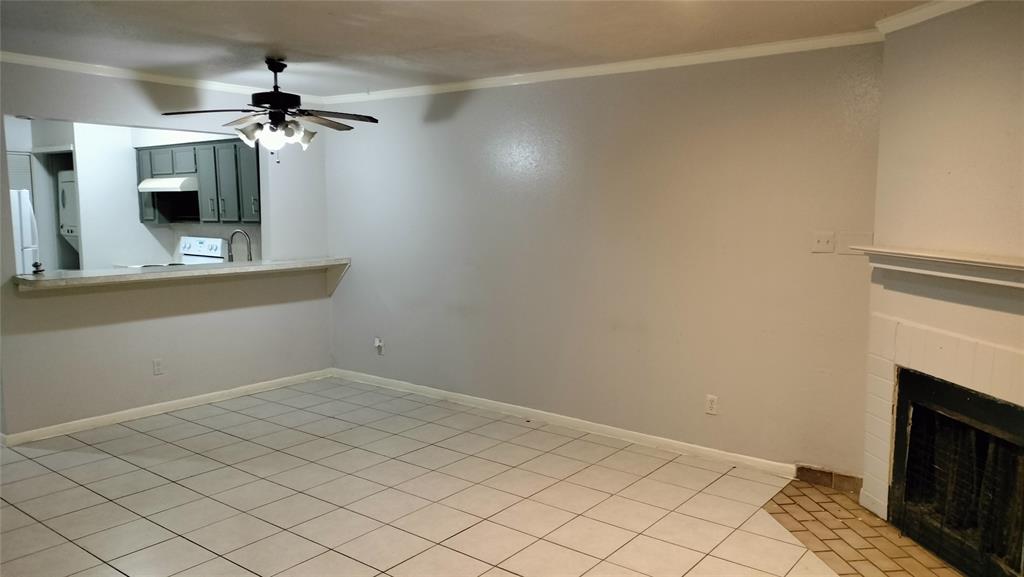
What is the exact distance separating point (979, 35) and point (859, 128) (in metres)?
0.75

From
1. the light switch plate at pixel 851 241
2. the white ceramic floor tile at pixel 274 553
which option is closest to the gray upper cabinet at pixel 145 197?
the white ceramic floor tile at pixel 274 553

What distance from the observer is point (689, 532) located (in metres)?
3.04

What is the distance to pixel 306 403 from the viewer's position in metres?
5.10

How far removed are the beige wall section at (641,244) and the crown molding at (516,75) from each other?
0.17 ft

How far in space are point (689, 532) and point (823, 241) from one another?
1700 millimetres

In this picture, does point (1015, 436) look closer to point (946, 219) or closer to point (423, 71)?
point (946, 219)

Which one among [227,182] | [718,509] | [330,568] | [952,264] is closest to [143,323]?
[227,182]

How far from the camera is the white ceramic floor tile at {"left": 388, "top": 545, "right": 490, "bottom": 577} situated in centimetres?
268

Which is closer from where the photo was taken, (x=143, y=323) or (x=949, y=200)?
(x=949, y=200)

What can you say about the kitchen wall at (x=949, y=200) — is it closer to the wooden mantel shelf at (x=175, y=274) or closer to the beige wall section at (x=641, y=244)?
the beige wall section at (x=641, y=244)

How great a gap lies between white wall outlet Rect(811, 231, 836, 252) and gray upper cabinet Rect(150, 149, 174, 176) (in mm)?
5713

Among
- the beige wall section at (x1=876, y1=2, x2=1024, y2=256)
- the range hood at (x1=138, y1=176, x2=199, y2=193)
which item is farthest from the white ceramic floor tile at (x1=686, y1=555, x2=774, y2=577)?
the range hood at (x1=138, y1=176, x2=199, y2=193)

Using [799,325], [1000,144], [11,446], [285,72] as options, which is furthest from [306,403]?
[1000,144]

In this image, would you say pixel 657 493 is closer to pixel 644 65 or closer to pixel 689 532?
pixel 689 532
